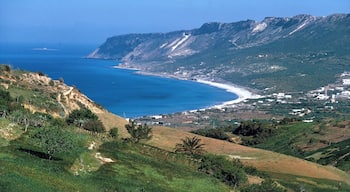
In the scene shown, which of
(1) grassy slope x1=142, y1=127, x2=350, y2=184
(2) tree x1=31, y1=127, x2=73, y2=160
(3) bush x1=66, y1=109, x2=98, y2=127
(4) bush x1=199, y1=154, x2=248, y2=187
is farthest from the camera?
(3) bush x1=66, y1=109, x2=98, y2=127

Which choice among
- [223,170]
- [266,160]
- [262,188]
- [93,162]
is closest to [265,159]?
[266,160]

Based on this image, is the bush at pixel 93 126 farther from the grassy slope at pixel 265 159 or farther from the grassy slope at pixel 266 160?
the grassy slope at pixel 266 160

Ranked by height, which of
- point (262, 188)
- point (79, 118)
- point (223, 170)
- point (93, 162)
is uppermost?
point (79, 118)

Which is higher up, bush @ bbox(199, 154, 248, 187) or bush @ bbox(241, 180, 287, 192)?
bush @ bbox(199, 154, 248, 187)

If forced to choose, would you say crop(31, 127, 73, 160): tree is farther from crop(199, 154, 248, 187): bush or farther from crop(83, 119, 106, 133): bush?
crop(83, 119, 106, 133): bush

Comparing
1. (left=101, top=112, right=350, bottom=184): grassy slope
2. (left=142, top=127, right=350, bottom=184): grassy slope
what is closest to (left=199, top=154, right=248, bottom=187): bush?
(left=101, top=112, right=350, bottom=184): grassy slope

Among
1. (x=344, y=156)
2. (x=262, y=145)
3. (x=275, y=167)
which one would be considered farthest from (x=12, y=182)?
(x=262, y=145)

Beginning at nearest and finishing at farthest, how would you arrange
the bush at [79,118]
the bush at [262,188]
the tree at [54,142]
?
the tree at [54,142]
the bush at [262,188]
the bush at [79,118]

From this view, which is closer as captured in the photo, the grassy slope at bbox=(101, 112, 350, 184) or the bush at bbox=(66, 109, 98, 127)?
the grassy slope at bbox=(101, 112, 350, 184)

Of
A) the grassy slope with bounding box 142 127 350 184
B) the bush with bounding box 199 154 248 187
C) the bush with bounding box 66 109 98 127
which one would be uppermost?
the bush with bounding box 66 109 98 127

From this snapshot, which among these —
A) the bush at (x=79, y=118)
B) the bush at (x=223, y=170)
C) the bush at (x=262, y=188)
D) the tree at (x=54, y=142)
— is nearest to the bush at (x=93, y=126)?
the bush at (x=79, y=118)

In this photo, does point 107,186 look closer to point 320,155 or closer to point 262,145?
point 320,155

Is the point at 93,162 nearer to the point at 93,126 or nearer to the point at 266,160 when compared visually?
the point at 93,126

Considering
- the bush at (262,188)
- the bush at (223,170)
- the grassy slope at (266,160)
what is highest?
the grassy slope at (266,160)
